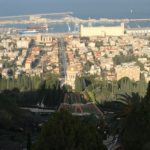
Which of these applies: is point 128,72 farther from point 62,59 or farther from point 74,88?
point 62,59

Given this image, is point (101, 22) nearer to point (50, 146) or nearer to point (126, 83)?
point (126, 83)

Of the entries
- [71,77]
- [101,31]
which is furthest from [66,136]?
[101,31]

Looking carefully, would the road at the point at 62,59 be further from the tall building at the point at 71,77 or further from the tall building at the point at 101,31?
the tall building at the point at 101,31

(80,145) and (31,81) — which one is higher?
(80,145)

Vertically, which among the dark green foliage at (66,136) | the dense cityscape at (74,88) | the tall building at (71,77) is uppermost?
the dark green foliage at (66,136)

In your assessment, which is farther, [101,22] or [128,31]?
[101,22]

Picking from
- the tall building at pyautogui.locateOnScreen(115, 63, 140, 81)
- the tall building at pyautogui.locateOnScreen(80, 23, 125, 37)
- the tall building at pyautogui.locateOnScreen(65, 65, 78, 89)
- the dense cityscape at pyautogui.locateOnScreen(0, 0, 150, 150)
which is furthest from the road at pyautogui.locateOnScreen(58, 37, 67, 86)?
the tall building at pyautogui.locateOnScreen(80, 23, 125, 37)

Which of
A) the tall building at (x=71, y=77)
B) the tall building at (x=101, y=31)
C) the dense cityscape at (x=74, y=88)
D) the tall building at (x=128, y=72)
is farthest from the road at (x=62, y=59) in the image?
the tall building at (x=101, y=31)

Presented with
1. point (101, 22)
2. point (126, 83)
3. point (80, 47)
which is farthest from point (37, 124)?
point (101, 22)
